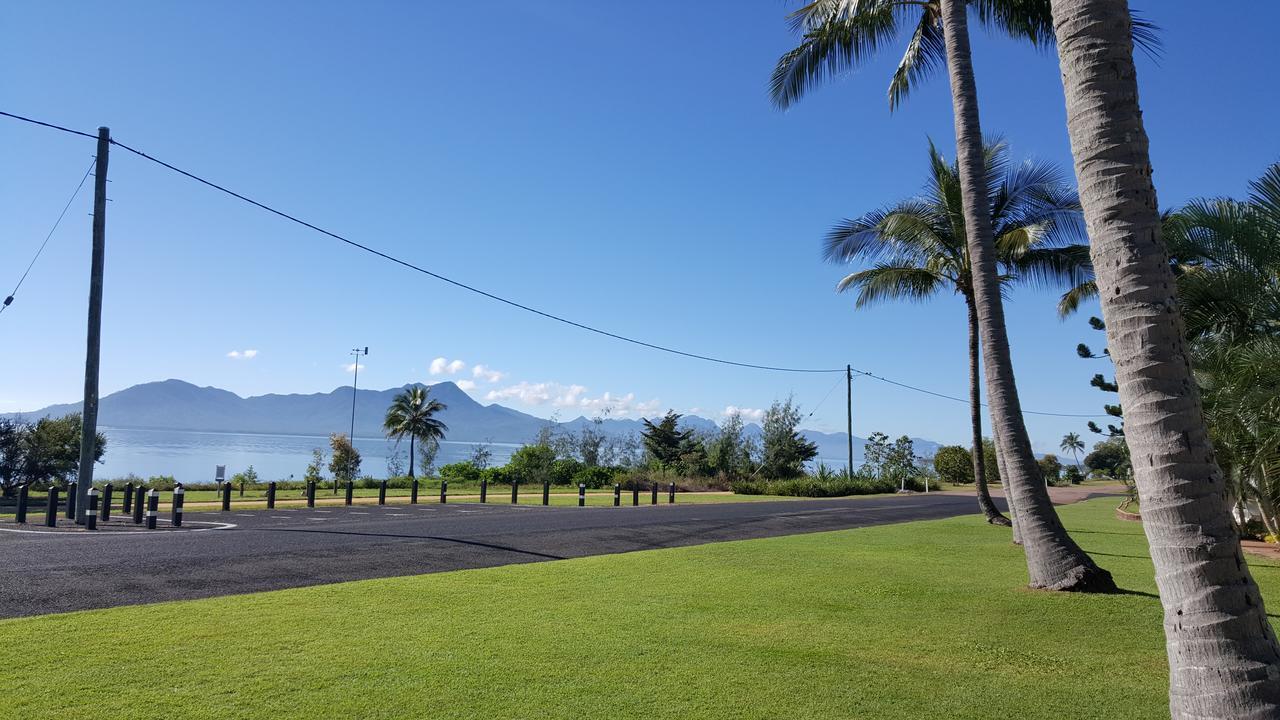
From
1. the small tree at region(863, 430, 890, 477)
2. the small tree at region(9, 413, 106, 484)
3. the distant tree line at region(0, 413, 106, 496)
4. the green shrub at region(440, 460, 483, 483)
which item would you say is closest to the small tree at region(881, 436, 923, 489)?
the small tree at region(863, 430, 890, 477)

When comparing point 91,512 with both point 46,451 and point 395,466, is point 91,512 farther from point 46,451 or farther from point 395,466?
point 395,466

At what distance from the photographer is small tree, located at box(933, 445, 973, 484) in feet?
175

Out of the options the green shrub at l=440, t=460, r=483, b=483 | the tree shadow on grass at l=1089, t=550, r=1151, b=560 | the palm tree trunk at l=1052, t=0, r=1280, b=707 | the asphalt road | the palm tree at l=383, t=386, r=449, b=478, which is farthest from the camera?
the palm tree at l=383, t=386, r=449, b=478

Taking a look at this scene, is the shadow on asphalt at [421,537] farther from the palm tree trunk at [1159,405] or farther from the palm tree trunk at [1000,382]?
the palm tree trunk at [1159,405]

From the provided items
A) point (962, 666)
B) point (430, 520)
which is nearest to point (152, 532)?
point (430, 520)

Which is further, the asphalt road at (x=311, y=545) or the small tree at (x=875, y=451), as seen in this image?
the small tree at (x=875, y=451)

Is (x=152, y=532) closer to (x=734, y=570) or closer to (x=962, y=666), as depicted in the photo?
(x=734, y=570)

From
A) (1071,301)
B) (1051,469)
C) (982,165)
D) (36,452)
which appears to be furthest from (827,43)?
(1051,469)

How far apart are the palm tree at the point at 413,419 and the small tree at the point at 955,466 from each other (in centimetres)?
4127

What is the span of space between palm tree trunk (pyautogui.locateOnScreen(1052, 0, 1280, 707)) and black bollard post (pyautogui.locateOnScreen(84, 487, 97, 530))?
52.3 feet

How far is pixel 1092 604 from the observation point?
816cm

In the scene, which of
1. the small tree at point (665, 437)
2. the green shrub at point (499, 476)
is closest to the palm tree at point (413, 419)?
the small tree at point (665, 437)

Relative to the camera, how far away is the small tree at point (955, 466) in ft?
175

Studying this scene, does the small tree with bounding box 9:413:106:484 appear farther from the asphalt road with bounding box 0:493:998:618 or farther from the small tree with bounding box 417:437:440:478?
the small tree with bounding box 417:437:440:478
